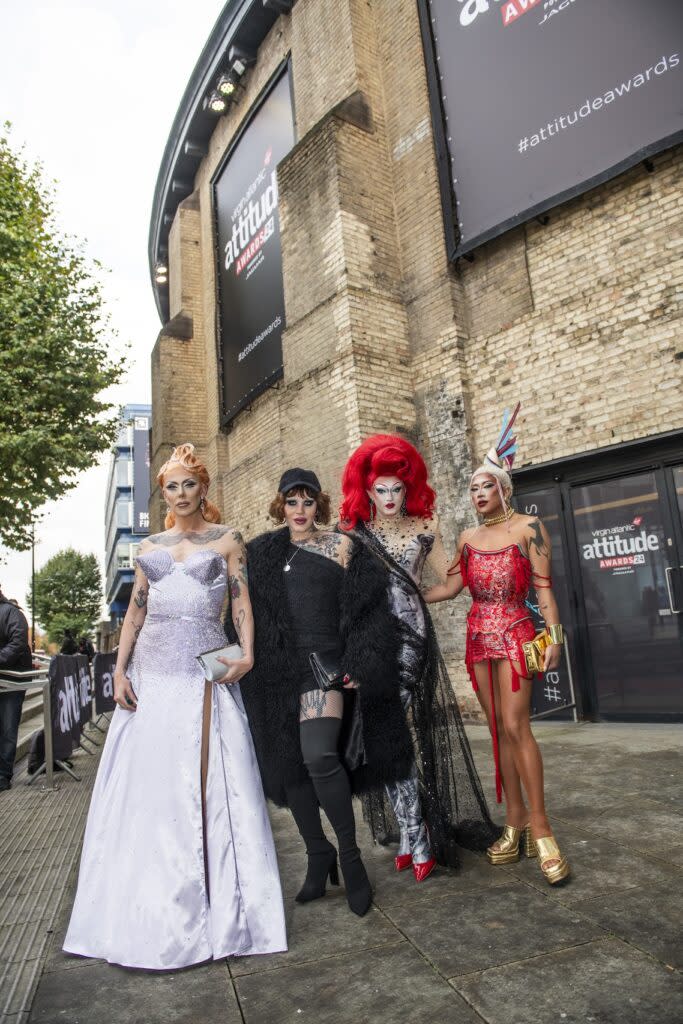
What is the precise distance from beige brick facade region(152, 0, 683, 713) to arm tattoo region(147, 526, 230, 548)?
542 cm

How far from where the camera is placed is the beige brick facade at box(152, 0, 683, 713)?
281 inches

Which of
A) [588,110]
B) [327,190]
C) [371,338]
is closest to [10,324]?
[327,190]

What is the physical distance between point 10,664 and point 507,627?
521 cm

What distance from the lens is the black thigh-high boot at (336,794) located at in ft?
9.62

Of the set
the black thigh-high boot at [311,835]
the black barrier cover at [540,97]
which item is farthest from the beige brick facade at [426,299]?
the black thigh-high boot at [311,835]

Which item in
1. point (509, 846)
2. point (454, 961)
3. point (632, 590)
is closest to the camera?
point (454, 961)

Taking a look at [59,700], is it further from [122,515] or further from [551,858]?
[122,515]

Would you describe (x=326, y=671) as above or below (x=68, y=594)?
below

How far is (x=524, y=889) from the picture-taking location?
120 inches

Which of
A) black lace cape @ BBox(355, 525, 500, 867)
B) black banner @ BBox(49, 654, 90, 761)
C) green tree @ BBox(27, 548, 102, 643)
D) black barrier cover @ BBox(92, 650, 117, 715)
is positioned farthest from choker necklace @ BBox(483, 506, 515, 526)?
green tree @ BBox(27, 548, 102, 643)

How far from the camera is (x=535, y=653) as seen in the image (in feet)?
10.9

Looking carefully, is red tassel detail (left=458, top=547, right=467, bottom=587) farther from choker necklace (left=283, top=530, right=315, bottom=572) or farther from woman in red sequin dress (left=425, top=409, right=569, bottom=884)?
choker necklace (left=283, top=530, right=315, bottom=572)

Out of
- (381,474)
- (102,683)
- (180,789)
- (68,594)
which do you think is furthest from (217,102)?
(68,594)

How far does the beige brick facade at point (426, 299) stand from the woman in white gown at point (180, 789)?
18.4ft
